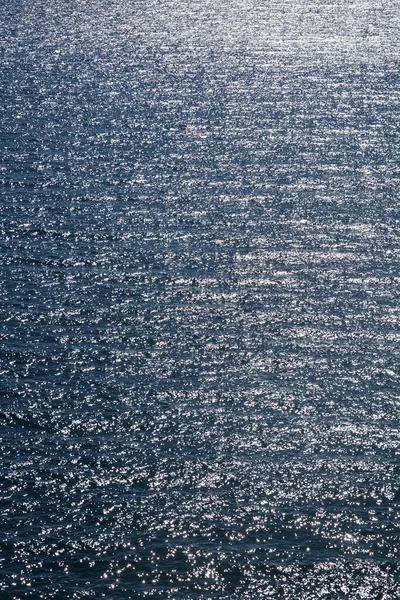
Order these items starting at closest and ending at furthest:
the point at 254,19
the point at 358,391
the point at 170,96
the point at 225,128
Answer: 1. the point at 358,391
2. the point at 225,128
3. the point at 170,96
4. the point at 254,19

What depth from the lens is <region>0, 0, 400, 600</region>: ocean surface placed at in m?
59.4

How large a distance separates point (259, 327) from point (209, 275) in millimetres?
10572

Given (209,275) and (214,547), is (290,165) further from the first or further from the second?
(214,547)

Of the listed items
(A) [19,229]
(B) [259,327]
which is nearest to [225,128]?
(A) [19,229]

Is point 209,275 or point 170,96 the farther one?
point 170,96

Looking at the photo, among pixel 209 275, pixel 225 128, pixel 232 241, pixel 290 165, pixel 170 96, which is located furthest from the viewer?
pixel 170 96

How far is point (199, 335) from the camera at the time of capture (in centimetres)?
8131

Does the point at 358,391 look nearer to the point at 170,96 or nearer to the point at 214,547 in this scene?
the point at 214,547

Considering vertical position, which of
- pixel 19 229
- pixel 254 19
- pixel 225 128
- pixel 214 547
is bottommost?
pixel 214 547

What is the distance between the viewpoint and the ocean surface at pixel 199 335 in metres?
59.4

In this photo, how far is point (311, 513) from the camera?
62.0 m

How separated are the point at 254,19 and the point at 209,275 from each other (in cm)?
11349

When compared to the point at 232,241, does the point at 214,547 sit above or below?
below

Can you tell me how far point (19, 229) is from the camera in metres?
98.2
